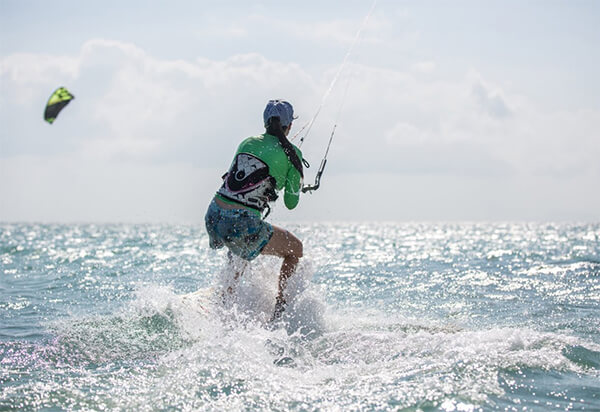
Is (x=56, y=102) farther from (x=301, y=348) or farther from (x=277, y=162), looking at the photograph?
(x=301, y=348)

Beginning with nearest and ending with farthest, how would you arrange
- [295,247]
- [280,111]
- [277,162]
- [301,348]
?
[301,348], [277,162], [280,111], [295,247]

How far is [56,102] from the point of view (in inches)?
234

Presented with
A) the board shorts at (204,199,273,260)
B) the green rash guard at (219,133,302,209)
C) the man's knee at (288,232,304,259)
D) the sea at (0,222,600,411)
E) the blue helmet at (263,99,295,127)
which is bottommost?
the sea at (0,222,600,411)

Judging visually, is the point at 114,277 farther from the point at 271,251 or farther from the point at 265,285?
the point at 271,251

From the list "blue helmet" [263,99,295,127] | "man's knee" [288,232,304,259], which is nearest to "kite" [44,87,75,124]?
"blue helmet" [263,99,295,127]

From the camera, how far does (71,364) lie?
494 cm

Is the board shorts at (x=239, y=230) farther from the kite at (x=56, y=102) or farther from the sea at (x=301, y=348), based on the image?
the kite at (x=56, y=102)

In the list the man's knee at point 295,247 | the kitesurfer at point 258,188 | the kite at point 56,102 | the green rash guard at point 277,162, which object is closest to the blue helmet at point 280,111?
the kitesurfer at point 258,188

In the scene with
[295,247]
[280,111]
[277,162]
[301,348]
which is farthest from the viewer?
[295,247]

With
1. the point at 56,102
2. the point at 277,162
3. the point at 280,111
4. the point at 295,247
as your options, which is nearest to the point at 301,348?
the point at 295,247

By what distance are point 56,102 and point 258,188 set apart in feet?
6.76

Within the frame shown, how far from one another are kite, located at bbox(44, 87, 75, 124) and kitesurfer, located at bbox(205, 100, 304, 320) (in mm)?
1650

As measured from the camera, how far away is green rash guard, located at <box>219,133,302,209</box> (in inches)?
229

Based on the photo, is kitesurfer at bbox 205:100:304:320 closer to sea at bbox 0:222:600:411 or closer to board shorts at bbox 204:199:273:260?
board shorts at bbox 204:199:273:260
